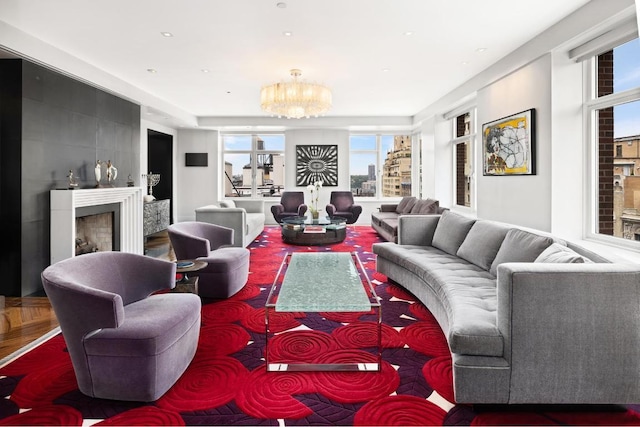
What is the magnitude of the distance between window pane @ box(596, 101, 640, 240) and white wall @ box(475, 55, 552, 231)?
0.45 m

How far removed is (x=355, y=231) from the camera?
866 cm

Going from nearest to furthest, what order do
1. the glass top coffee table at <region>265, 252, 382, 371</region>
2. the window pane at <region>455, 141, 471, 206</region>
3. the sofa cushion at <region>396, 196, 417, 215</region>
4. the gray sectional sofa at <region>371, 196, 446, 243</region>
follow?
the glass top coffee table at <region>265, 252, 382, 371</region> → the gray sectional sofa at <region>371, 196, 446, 243</region> → the window pane at <region>455, 141, 471, 206</region> → the sofa cushion at <region>396, 196, 417, 215</region>

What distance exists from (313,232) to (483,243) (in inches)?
143

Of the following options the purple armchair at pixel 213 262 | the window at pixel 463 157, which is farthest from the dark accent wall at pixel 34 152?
the window at pixel 463 157

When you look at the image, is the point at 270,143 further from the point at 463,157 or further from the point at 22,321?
the point at 22,321

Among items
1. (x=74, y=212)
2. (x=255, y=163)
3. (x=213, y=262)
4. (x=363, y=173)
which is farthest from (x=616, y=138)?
(x=255, y=163)

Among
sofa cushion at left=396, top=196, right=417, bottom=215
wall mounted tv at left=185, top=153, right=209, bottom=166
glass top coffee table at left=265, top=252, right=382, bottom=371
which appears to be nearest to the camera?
glass top coffee table at left=265, top=252, right=382, bottom=371

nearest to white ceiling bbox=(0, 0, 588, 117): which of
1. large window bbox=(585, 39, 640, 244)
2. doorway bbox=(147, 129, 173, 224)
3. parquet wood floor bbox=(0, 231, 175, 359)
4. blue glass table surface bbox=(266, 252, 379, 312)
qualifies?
large window bbox=(585, 39, 640, 244)

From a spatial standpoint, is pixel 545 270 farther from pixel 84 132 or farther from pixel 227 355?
pixel 84 132

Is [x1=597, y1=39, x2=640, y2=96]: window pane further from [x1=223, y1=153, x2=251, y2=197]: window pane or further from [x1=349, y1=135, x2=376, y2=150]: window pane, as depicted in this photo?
[x1=223, y1=153, x2=251, y2=197]: window pane

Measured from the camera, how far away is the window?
7027 millimetres

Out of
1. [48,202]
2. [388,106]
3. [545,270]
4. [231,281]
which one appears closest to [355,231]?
[388,106]

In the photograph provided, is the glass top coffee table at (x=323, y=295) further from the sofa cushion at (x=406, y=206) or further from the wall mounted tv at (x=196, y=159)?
the wall mounted tv at (x=196, y=159)

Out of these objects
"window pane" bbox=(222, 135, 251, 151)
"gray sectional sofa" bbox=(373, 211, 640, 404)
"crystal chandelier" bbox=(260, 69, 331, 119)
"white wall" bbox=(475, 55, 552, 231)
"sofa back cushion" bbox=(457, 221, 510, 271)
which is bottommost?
"gray sectional sofa" bbox=(373, 211, 640, 404)
